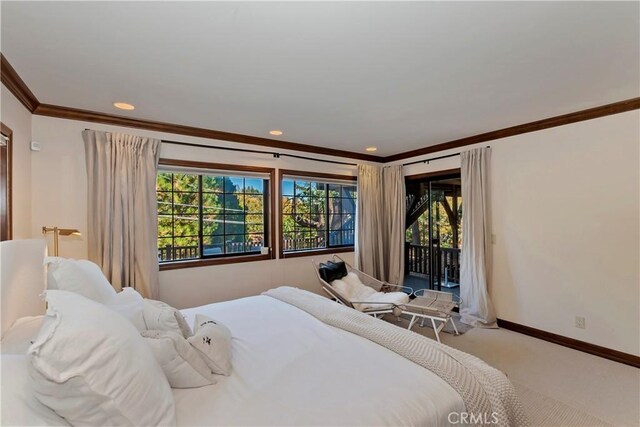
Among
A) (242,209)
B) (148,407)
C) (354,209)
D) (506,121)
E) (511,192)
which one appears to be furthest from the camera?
(354,209)

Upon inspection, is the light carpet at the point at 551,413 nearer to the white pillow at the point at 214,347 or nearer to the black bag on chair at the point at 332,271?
the white pillow at the point at 214,347

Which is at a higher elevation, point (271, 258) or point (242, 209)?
point (242, 209)

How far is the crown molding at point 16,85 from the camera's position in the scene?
2007 mm

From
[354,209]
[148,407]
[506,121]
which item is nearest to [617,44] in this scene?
[506,121]

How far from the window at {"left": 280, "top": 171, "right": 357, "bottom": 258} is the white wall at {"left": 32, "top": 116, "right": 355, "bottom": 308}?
176 millimetres

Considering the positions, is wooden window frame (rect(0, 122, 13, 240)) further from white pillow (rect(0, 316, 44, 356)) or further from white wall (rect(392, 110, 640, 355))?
white wall (rect(392, 110, 640, 355))

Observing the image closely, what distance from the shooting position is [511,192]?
368 cm

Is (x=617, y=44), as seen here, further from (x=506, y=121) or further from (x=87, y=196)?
(x=87, y=196)

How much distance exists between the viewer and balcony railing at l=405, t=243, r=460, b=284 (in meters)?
4.86

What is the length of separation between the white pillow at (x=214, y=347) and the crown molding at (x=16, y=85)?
2162 millimetres

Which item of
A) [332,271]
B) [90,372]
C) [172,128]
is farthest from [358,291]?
[90,372]

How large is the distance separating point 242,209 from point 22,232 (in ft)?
7.03

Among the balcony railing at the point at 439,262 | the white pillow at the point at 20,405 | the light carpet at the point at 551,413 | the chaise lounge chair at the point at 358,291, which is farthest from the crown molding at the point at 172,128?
the light carpet at the point at 551,413

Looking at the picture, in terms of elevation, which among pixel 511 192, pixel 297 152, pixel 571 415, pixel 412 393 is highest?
pixel 297 152
